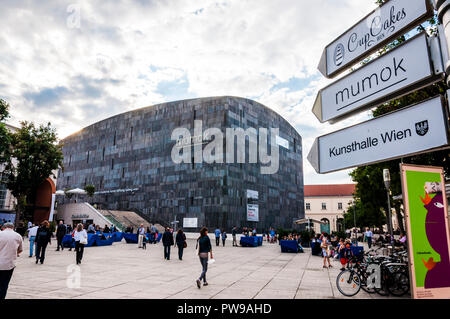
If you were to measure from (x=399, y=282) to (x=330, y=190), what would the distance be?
291ft

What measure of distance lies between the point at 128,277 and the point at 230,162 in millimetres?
37953

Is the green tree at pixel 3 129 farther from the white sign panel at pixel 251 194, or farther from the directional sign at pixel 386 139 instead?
the directional sign at pixel 386 139

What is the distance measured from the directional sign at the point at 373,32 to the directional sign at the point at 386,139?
0.91 meters

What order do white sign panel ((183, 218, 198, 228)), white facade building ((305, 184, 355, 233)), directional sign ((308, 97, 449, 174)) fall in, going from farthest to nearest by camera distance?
white facade building ((305, 184, 355, 233)), white sign panel ((183, 218, 198, 228)), directional sign ((308, 97, 449, 174))

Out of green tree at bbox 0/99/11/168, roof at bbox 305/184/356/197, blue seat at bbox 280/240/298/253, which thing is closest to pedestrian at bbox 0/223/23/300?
blue seat at bbox 280/240/298/253

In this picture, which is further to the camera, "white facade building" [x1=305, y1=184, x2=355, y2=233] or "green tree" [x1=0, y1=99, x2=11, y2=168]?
"white facade building" [x1=305, y1=184, x2=355, y2=233]

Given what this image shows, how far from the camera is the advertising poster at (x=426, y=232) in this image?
19.2ft

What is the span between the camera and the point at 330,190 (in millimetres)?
92688

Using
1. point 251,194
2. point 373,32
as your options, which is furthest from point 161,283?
point 251,194

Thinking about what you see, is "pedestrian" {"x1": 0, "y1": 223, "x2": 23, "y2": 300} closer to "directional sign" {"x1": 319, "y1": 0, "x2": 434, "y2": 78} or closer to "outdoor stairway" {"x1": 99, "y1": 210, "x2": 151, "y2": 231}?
"directional sign" {"x1": 319, "y1": 0, "x2": 434, "y2": 78}

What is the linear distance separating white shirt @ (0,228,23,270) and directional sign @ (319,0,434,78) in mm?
7362

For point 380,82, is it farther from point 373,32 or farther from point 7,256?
point 7,256

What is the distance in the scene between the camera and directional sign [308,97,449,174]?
301 cm

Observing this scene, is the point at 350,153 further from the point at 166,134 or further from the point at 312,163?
the point at 166,134
